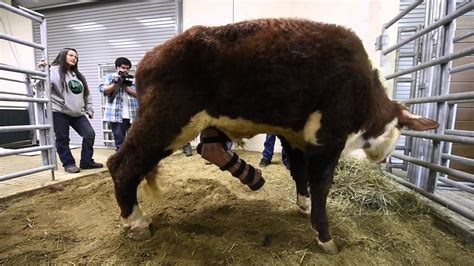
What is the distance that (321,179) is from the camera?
194 cm

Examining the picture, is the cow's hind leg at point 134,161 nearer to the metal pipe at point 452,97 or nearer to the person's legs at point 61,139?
the metal pipe at point 452,97

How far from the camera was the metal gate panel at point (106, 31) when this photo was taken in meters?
7.16

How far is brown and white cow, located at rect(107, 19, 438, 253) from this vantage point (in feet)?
5.94

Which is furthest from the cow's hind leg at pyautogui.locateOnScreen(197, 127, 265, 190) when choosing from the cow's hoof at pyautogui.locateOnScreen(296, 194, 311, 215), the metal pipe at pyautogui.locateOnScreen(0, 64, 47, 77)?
the metal pipe at pyautogui.locateOnScreen(0, 64, 47, 77)

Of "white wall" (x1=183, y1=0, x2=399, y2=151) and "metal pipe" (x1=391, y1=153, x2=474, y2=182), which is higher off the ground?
"white wall" (x1=183, y1=0, x2=399, y2=151)

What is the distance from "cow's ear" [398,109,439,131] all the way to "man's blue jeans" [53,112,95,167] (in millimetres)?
4418

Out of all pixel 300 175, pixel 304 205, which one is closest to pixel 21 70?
pixel 300 175

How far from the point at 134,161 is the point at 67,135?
3.10 meters

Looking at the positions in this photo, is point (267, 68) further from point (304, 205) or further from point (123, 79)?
point (123, 79)

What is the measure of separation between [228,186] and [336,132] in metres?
1.85

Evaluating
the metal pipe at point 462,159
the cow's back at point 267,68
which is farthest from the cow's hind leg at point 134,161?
the metal pipe at point 462,159

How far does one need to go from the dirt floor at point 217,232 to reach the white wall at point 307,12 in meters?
3.32

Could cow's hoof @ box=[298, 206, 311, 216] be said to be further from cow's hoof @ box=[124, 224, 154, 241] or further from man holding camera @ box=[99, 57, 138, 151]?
man holding camera @ box=[99, 57, 138, 151]

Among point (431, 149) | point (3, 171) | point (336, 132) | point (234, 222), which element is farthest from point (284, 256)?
point (3, 171)
